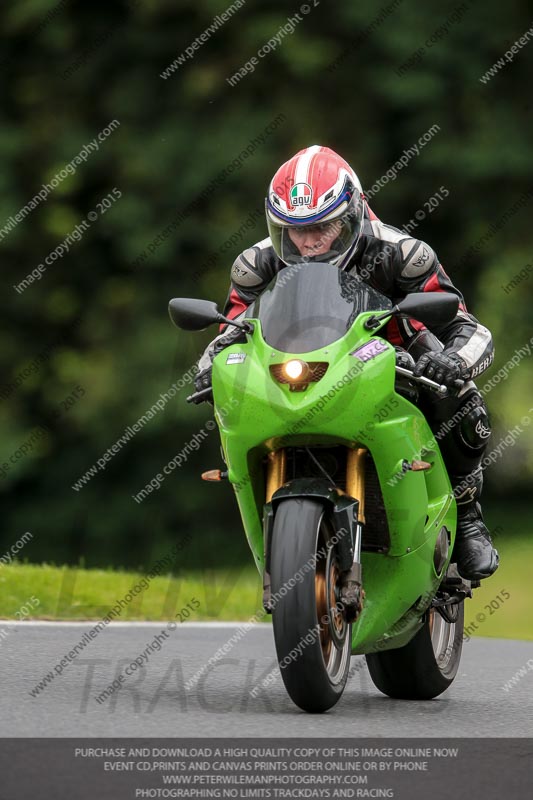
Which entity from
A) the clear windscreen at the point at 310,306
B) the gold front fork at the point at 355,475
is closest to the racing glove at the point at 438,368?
the clear windscreen at the point at 310,306

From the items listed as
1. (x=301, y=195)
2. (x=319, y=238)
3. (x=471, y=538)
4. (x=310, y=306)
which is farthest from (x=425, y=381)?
(x=471, y=538)

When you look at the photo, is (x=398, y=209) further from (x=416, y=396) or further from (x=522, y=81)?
(x=416, y=396)

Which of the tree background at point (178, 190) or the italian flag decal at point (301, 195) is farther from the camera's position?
the tree background at point (178, 190)

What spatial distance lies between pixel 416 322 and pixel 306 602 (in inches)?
61.5

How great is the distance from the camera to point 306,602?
4.89 m

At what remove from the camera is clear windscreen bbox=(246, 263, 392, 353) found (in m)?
5.29

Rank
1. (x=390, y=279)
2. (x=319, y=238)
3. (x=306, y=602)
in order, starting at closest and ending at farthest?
1. (x=306, y=602)
2. (x=319, y=238)
3. (x=390, y=279)

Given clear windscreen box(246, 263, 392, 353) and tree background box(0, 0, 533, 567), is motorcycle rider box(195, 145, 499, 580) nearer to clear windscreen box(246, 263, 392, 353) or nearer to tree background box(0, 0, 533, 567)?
clear windscreen box(246, 263, 392, 353)

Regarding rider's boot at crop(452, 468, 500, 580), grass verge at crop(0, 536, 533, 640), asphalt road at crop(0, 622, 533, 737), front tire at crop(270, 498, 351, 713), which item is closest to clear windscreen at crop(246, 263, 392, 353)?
front tire at crop(270, 498, 351, 713)

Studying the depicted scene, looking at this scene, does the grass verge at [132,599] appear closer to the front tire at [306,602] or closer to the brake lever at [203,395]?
the brake lever at [203,395]

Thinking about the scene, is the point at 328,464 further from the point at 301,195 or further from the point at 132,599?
the point at 132,599

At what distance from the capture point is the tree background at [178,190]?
63.6 ft

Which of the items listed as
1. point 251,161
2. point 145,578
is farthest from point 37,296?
point 145,578

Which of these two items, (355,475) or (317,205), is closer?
(355,475)
